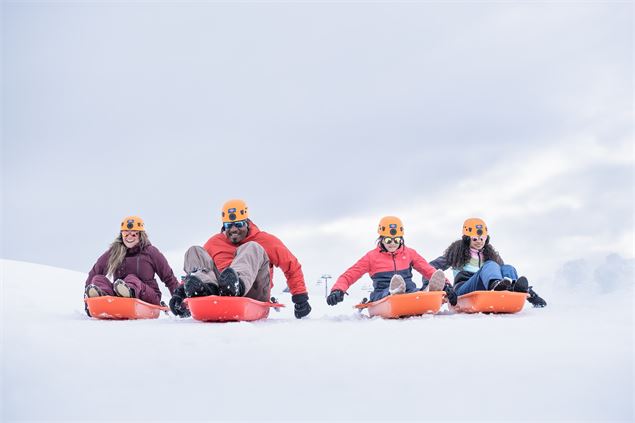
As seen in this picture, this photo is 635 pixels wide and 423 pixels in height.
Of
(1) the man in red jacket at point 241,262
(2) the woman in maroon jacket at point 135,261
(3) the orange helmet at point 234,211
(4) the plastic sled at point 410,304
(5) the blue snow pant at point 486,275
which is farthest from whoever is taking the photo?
(2) the woman in maroon jacket at point 135,261

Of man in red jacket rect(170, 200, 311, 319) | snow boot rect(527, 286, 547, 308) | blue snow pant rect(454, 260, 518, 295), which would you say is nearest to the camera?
man in red jacket rect(170, 200, 311, 319)

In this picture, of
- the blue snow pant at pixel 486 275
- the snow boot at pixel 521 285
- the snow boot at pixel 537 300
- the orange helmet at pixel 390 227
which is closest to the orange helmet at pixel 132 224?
the orange helmet at pixel 390 227

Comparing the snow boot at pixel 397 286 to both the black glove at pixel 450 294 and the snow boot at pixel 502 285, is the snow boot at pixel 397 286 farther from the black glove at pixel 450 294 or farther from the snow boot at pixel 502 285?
the snow boot at pixel 502 285

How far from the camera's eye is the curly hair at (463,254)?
720 centimetres

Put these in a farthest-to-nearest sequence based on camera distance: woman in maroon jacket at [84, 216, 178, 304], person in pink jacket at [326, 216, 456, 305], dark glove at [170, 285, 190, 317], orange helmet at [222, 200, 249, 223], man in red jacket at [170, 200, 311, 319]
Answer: woman in maroon jacket at [84, 216, 178, 304] → person in pink jacket at [326, 216, 456, 305] → orange helmet at [222, 200, 249, 223] → dark glove at [170, 285, 190, 317] → man in red jacket at [170, 200, 311, 319]

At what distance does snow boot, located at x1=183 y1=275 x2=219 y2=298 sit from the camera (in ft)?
17.0

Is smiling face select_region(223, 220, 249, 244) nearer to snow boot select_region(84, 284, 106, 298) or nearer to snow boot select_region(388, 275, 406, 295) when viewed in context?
snow boot select_region(84, 284, 106, 298)

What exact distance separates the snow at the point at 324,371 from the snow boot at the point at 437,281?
92 cm

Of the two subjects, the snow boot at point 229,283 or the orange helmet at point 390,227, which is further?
the orange helmet at point 390,227

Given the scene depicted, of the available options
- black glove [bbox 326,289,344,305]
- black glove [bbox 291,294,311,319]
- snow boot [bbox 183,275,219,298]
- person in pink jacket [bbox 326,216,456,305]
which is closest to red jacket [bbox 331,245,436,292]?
person in pink jacket [bbox 326,216,456,305]

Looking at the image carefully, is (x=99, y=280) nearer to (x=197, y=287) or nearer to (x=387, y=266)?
(x=197, y=287)

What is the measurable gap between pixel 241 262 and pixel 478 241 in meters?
3.30

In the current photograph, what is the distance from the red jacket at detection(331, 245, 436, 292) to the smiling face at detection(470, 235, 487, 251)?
2.90ft

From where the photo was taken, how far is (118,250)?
6.88 meters
